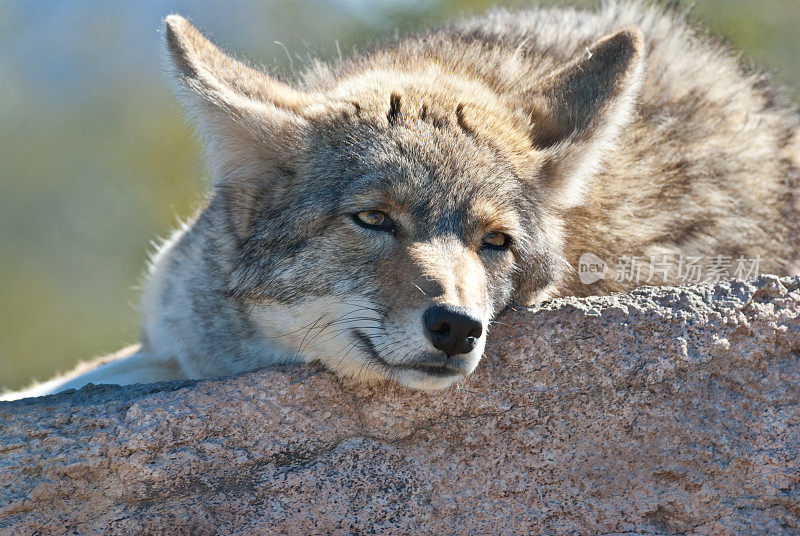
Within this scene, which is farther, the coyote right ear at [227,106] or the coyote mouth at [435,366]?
the coyote right ear at [227,106]

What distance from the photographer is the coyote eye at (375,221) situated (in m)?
4.07

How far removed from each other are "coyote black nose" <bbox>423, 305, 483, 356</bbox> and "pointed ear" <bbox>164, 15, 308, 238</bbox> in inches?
51.9

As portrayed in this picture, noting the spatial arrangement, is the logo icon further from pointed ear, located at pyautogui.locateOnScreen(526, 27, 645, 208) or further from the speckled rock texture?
the speckled rock texture

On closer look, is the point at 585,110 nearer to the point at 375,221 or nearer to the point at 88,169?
the point at 375,221

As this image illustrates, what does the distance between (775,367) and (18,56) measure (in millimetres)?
26790

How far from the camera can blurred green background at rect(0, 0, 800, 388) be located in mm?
22547

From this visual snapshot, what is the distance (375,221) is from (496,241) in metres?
0.64

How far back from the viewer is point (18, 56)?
2609 centimetres

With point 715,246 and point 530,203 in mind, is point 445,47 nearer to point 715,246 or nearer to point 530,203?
point 530,203

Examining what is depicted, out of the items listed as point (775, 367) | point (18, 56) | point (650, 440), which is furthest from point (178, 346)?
point (18, 56)

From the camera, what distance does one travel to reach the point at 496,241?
430 cm

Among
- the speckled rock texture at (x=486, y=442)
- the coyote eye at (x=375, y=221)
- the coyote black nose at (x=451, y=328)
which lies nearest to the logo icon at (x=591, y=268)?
the speckled rock texture at (x=486, y=442)

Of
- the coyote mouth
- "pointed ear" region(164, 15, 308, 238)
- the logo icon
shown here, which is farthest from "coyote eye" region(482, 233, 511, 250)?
"pointed ear" region(164, 15, 308, 238)

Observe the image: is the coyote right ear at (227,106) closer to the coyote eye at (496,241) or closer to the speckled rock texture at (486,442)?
the coyote eye at (496,241)
